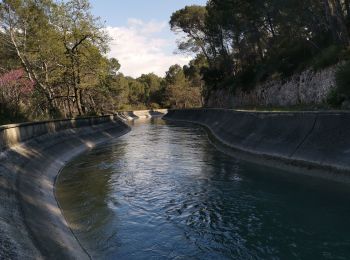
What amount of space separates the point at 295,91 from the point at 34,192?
85.1ft

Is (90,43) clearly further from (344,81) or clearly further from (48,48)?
(344,81)

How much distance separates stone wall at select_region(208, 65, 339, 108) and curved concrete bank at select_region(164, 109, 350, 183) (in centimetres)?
530

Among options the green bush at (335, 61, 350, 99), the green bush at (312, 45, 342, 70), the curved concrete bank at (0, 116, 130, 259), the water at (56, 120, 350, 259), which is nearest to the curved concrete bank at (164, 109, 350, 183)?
the water at (56, 120, 350, 259)

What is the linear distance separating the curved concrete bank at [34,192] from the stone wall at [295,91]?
53.1 ft

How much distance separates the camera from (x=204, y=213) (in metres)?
11.9

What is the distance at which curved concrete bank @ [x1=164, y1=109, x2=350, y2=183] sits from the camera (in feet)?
48.6

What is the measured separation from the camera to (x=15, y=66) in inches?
1944

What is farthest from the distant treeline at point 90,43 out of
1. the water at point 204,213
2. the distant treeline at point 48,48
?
the water at point 204,213

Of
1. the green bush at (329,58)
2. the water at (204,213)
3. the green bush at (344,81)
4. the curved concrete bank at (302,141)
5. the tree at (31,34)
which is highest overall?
the tree at (31,34)

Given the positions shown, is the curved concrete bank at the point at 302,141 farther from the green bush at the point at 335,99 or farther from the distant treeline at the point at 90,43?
the distant treeline at the point at 90,43

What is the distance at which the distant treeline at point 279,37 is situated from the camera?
2880 centimetres

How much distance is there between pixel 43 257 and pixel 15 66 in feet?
152

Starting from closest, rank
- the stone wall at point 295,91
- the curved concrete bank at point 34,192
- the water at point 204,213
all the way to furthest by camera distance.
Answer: the curved concrete bank at point 34,192
the water at point 204,213
the stone wall at point 295,91

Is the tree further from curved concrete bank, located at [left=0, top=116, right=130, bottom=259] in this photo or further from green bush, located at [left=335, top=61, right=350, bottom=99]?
green bush, located at [left=335, top=61, right=350, bottom=99]
